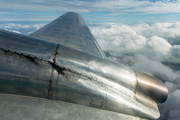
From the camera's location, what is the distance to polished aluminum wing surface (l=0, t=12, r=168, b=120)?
195 centimetres

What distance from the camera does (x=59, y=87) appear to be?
87.6 inches

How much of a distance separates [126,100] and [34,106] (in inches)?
81.2

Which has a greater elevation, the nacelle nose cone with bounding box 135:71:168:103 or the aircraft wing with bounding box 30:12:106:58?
the aircraft wing with bounding box 30:12:106:58

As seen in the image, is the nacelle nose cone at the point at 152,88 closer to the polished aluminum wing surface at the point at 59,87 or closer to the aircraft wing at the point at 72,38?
the polished aluminum wing surface at the point at 59,87

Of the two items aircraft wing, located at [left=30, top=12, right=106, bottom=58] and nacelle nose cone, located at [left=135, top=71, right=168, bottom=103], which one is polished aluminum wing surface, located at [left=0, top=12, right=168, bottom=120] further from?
aircraft wing, located at [left=30, top=12, right=106, bottom=58]

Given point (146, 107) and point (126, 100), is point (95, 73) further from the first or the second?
point (146, 107)

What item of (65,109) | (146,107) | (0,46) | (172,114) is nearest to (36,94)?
(65,109)

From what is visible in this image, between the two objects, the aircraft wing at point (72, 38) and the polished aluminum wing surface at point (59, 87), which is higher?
the aircraft wing at point (72, 38)

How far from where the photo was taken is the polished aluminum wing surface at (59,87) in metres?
1.95

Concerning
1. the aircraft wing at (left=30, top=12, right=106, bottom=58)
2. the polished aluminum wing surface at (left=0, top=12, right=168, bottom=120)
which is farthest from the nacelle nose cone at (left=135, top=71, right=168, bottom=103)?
the aircraft wing at (left=30, top=12, right=106, bottom=58)

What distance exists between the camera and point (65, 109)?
201 cm

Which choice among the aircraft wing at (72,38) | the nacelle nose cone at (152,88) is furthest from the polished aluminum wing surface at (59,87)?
the aircraft wing at (72,38)

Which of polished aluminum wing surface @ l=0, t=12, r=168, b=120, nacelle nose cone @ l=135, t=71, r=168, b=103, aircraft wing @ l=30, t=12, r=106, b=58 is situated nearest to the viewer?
polished aluminum wing surface @ l=0, t=12, r=168, b=120

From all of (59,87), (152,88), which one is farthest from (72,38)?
(152,88)
